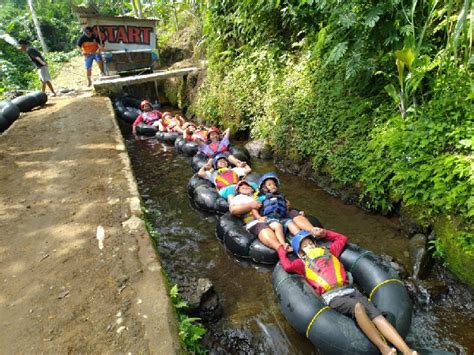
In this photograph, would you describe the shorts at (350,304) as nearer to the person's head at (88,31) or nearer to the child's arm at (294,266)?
the child's arm at (294,266)

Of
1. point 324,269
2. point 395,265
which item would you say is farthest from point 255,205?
point 395,265

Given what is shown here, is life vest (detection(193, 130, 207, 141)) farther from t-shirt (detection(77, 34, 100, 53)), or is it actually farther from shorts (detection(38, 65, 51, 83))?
t-shirt (detection(77, 34, 100, 53))

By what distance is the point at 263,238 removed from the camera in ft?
15.0

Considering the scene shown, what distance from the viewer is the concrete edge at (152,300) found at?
2627mm

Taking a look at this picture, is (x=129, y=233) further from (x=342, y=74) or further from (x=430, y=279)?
(x=342, y=74)

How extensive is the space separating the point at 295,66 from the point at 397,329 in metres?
6.15

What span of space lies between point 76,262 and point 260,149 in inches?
207

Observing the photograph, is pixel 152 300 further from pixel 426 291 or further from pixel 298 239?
pixel 426 291

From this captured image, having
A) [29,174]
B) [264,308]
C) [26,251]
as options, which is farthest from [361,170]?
[29,174]

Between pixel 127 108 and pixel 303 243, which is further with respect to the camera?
pixel 127 108

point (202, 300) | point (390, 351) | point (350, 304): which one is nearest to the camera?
point (390, 351)

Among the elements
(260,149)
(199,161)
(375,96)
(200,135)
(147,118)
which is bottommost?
(147,118)

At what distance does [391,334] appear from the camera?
2.93m

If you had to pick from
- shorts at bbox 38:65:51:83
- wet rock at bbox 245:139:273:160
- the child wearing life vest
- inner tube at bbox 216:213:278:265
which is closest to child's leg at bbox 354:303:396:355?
inner tube at bbox 216:213:278:265
